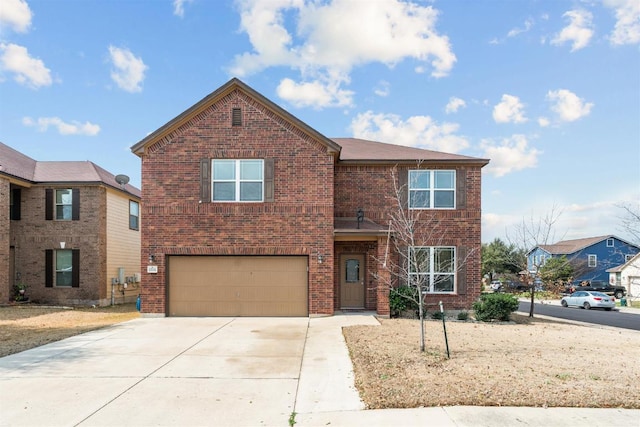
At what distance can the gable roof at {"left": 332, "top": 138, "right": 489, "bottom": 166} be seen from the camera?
15.6 metres

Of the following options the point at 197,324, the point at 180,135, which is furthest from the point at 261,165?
the point at 197,324

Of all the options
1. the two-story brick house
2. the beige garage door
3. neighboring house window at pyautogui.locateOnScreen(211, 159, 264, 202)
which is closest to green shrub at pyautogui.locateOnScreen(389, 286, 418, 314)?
the two-story brick house

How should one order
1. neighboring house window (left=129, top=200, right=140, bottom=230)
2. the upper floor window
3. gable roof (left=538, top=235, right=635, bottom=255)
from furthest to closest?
gable roof (left=538, top=235, right=635, bottom=255), neighboring house window (left=129, top=200, right=140, bottom=230), the upper floor window

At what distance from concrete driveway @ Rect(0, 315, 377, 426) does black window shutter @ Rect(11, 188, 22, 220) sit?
11.6 metres

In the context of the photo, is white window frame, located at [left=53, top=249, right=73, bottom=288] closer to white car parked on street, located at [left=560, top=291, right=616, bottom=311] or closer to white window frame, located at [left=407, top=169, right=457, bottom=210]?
white window frame, located at [left=407, top=169, right=457, bottom=210]

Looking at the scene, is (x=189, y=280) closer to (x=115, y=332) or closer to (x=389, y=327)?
(x=115, y=332)

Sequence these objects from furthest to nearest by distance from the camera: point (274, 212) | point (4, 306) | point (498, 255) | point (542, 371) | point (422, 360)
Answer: point (498, 255)
point (4, 306)
point (274, 212)
point (422, 360)
point (542, 371)

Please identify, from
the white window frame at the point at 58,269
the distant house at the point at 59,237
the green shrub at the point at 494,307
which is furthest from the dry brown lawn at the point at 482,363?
the white window frame at the point at 58,269

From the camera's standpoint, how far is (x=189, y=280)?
47.5 ft

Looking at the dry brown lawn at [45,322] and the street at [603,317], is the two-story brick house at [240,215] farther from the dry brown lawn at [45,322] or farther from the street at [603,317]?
the street at [603,317]

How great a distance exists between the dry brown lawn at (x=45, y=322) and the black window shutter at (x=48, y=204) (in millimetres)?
3861

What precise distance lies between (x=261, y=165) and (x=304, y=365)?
25.9 ft

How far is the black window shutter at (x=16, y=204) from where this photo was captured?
63.9 feet

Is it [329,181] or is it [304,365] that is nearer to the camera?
[304,365]
